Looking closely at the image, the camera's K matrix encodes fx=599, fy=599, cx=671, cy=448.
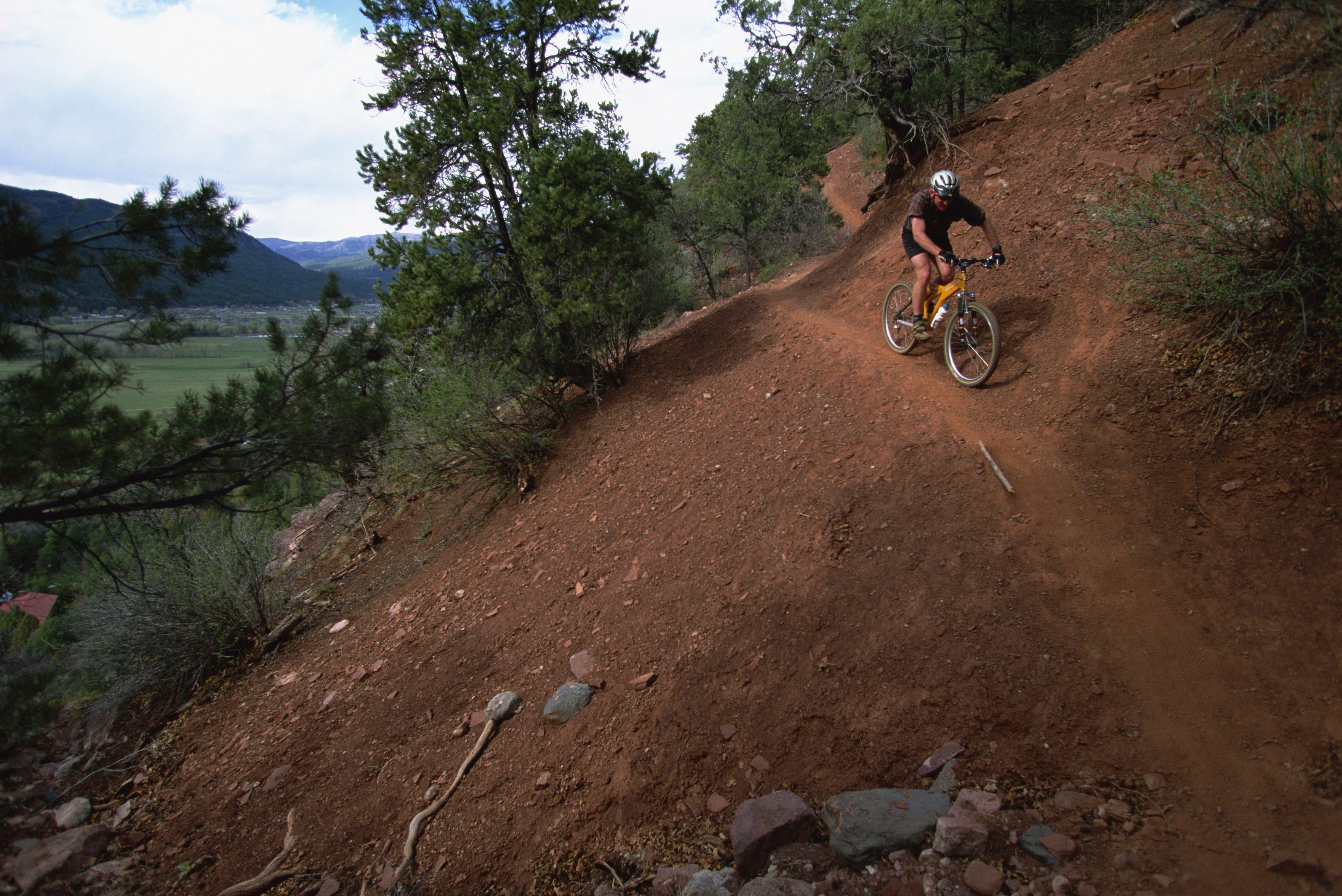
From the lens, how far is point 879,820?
8.78ft

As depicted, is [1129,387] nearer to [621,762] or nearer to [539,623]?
[621,762]

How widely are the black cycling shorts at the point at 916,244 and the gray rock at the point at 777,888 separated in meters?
5.53

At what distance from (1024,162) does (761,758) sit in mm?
8865

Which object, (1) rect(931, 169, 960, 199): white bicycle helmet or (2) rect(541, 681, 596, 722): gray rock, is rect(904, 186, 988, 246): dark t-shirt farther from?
(2) rect(541, 681, 596, 722): gray rock

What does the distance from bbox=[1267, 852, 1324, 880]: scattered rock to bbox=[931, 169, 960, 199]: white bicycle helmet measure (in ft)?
16.9

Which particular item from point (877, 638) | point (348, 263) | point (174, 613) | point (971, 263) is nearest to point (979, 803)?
point (877, 638)

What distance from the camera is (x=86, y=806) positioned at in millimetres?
4578

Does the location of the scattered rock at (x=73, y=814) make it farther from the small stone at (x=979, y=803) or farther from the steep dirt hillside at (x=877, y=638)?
the small stone at (x=979, y=803)

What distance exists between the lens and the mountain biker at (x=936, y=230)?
5.66m

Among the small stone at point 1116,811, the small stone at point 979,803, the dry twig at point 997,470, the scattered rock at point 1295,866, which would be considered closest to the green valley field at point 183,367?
the small stone at point 979,803

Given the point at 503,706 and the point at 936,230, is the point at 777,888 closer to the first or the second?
the point at 503,706

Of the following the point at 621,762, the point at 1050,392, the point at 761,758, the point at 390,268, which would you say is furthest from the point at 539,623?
the point at 390,268

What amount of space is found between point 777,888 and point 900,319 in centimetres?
575

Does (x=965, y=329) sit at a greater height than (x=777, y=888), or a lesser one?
greater
